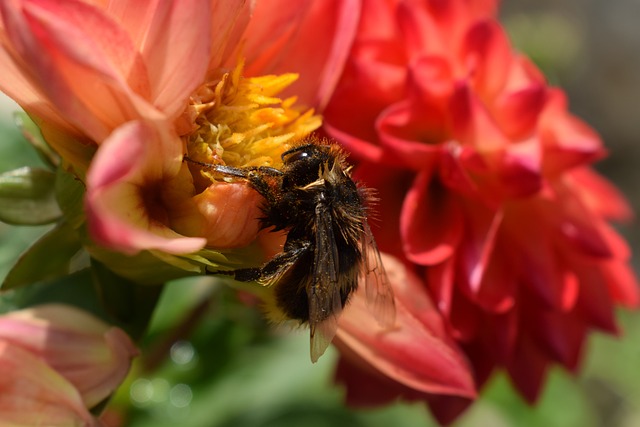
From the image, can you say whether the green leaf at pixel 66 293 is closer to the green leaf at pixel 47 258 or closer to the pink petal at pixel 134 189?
the green leaf at pixel 47 258

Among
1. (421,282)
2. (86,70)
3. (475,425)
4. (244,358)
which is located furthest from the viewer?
(475,425)

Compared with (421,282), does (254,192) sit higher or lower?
higher

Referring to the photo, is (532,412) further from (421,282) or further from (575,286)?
(421,282)

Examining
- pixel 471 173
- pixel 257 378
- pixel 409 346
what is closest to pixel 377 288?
pixel 409 346

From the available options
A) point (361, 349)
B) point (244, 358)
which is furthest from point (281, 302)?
point (244, 358)

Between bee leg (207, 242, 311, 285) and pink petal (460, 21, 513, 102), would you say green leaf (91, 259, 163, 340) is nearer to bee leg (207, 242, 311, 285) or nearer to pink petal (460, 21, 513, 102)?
bee leg (207, 242, 311, 285)

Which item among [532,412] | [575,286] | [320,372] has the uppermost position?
[575,286]

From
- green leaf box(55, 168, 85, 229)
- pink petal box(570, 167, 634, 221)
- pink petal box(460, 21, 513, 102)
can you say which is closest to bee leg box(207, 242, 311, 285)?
green leaf box(55, 168, 85, 229)
